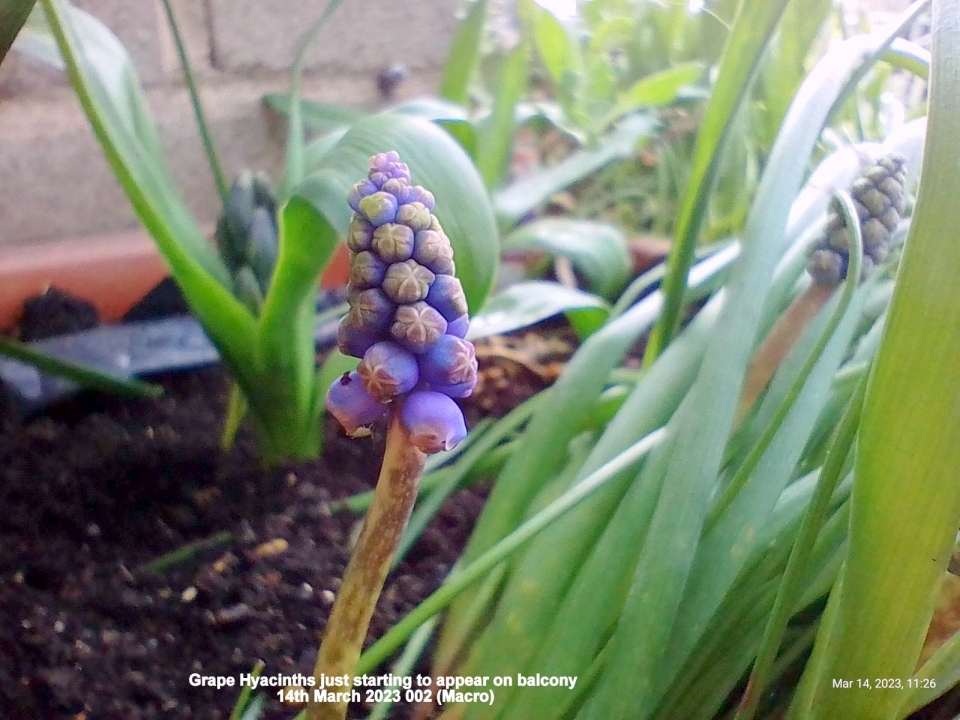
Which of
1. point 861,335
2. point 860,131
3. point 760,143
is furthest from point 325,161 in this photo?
point 760,143

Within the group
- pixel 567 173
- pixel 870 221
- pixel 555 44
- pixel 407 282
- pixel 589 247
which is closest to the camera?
pixel 407 282

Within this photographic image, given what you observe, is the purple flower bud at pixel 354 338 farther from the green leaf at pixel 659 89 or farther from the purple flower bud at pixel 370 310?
the green leaf at pixel 659 89

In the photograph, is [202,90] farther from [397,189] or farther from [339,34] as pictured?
[397,189]

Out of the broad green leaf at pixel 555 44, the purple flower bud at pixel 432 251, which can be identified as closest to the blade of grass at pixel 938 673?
the purple flower bud at pixel 432 251

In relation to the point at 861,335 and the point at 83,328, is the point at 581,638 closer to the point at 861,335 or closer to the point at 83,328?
the point at 861,335

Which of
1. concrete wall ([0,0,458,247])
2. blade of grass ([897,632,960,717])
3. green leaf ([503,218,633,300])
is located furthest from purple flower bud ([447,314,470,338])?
concrete wall ([0,0,458,247])

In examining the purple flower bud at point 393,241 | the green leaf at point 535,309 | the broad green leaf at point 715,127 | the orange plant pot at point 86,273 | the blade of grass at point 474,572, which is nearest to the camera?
the purple flower bud at point 393,241

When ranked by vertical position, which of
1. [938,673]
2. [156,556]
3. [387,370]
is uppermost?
[387,370]

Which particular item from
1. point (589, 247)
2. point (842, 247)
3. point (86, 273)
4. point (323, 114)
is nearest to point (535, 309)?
point (589, 247)

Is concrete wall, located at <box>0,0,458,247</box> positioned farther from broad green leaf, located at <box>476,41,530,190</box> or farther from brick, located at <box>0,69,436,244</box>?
broad green leaf, located at <box>476,41,530,190</box>
